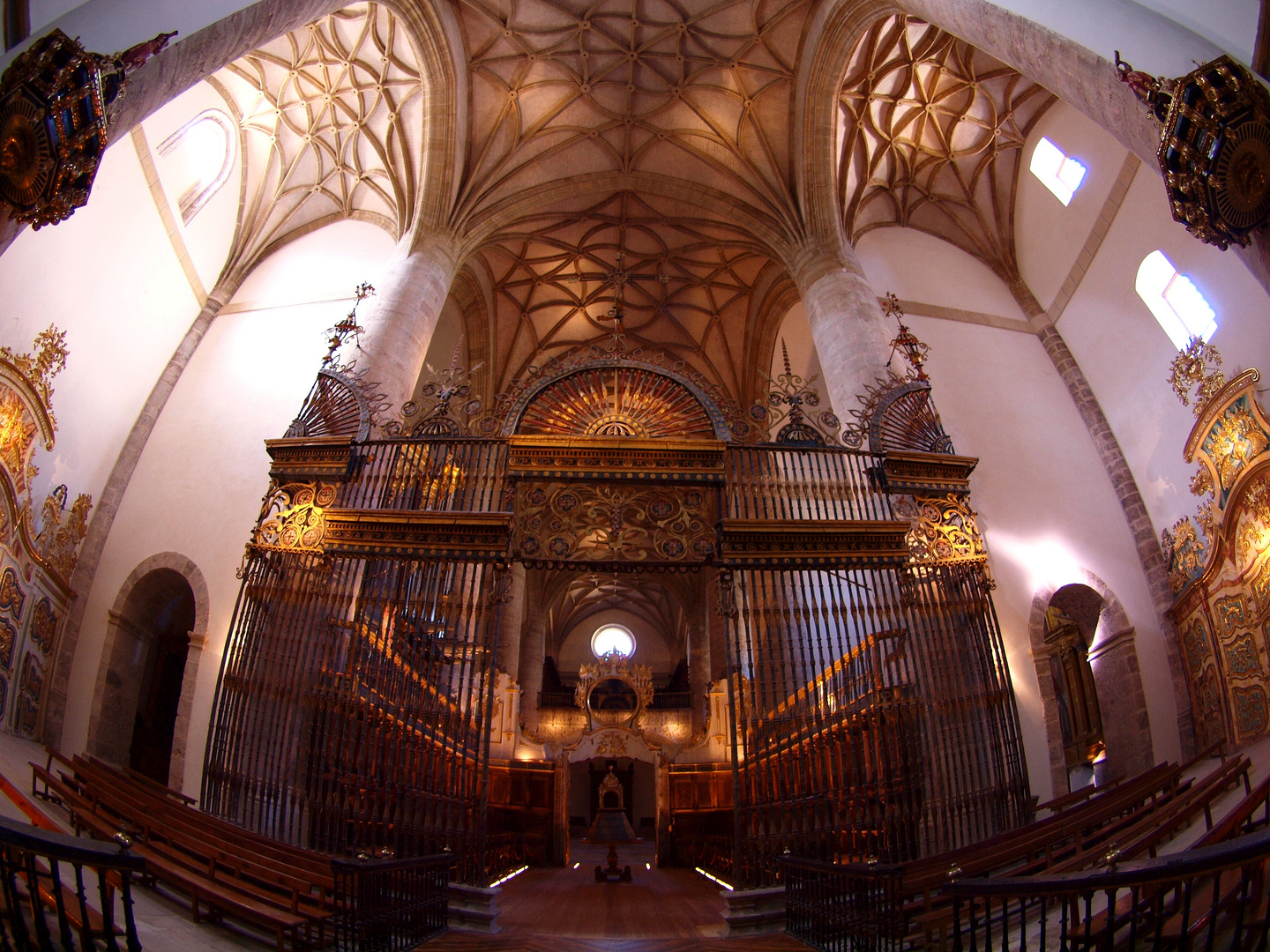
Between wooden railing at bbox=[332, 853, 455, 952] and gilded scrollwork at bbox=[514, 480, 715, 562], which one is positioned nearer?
wooden railing at bbox=[332, 853, 455, 952]

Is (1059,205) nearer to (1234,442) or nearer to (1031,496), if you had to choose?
(1031,496)

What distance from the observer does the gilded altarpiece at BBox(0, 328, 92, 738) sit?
9023 mm

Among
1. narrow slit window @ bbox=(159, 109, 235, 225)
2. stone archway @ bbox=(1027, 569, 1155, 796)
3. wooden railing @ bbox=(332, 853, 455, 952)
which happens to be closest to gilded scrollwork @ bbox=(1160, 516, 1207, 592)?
stone archway @ bbox=(1027, 569, 1155, 796)

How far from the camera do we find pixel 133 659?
11.2 metres

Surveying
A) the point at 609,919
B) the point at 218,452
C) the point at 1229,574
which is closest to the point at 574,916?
the point at 609,919

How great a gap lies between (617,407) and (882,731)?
13.7ft

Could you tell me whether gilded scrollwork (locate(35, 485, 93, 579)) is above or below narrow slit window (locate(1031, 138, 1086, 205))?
below

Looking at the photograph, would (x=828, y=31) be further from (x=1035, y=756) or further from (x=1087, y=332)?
(x=1035, y=756)

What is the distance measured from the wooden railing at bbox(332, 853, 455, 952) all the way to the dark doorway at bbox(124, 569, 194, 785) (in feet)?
26.1

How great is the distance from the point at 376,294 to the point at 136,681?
7.34 metres

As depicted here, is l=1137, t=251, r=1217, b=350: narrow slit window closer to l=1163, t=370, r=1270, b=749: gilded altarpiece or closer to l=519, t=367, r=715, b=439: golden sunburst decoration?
l=1163, t=370, r=1270, b=749: gilded altarpiece

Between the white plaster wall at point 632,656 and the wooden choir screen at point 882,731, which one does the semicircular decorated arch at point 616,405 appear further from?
the white plaster wall at point 632,656

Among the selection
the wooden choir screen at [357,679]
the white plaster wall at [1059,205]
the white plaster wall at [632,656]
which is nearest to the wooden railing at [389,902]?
the wooden choir screen at [357,679]

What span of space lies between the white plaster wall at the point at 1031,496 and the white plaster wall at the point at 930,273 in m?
0.84
